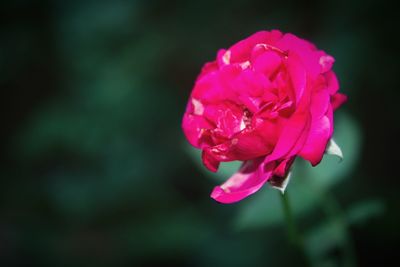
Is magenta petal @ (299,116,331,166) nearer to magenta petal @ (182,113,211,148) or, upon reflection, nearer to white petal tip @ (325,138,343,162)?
white petal tip @ (325,138,343,162)

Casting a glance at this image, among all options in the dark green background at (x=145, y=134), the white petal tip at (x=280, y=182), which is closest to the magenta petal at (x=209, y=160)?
the white petal tip at (x=280, y=182)

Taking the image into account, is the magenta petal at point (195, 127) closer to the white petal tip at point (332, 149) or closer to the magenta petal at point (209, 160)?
the magenta petal at point (209, 160)

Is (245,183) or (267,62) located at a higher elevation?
(267,62)

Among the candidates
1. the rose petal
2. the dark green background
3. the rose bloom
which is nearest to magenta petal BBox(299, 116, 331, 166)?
the rose bloom

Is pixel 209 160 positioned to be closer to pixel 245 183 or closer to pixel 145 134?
pixel 245 183

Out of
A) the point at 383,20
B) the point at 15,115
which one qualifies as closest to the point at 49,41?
the point at 15,115

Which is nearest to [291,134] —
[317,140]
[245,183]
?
[317,140]
